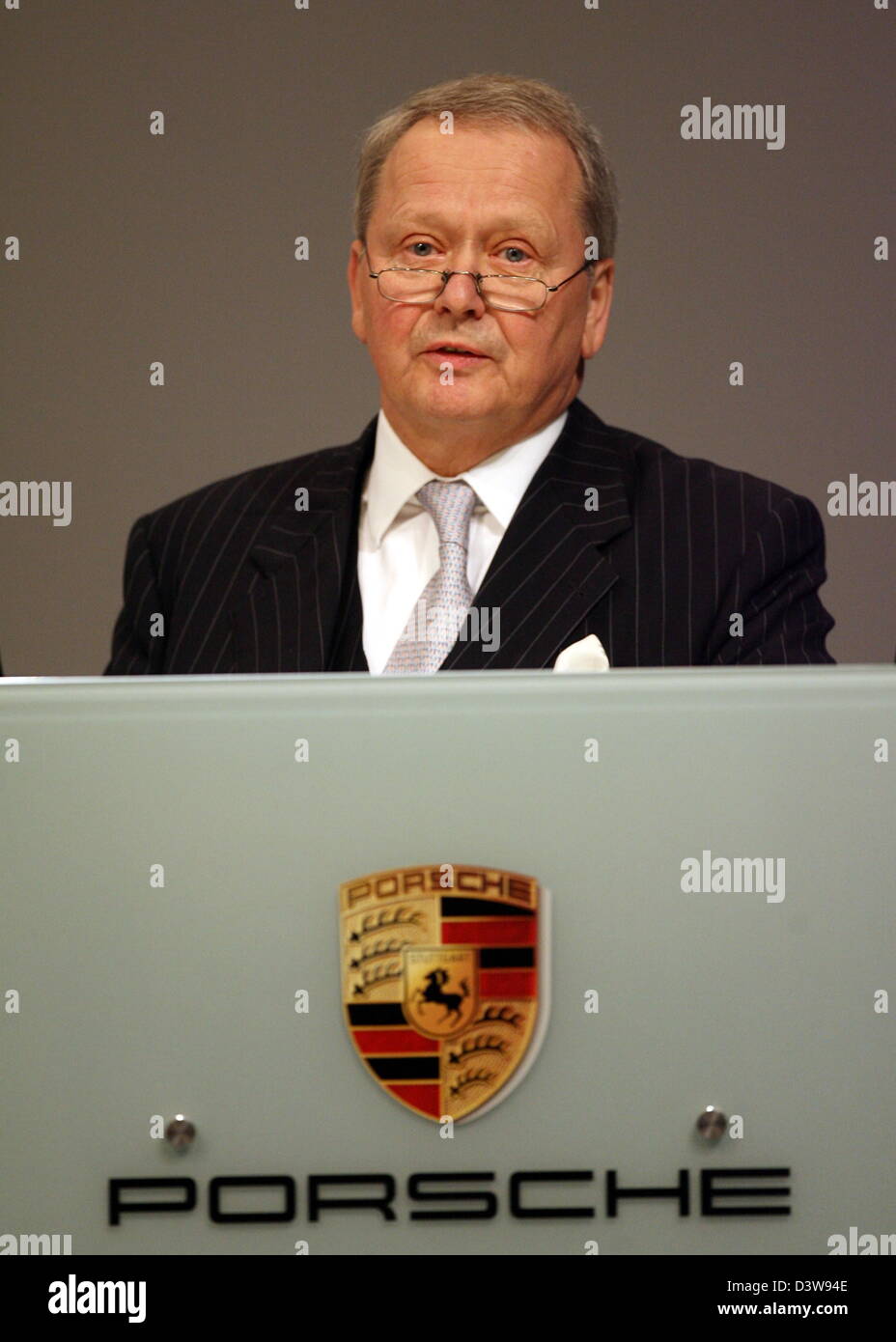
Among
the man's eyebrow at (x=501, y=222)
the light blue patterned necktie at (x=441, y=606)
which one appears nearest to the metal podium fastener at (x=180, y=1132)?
the light blue patterned necktie at (x=441, y=606)

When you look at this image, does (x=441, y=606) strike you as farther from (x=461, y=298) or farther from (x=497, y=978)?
(x=497, y=978)

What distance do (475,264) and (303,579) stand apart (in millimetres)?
352

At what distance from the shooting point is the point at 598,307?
1965 mm

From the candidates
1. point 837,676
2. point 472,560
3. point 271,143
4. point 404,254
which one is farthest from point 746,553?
point 271,143

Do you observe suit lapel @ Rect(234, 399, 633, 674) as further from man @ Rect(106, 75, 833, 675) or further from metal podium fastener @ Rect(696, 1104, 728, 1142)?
metal podium fastener @ Rect(696, 1104, 728, 1142)

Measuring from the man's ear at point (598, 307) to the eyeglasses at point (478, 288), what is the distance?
0.11 m

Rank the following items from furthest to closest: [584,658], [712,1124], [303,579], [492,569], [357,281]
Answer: [357,281], [303,579], [492,569], [584,658], [712,1124]

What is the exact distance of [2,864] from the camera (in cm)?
90

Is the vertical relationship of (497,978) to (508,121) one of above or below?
below

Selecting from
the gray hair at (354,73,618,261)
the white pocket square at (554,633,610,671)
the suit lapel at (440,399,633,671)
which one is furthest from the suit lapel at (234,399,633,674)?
the white pocket square at (554,633,610,671)

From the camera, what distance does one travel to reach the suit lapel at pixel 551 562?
5.27 ft

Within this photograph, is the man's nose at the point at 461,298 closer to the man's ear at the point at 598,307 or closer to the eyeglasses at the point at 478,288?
the eyeglasses at the point at 478,288


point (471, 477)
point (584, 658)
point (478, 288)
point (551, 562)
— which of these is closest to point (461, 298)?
point (478, 288)

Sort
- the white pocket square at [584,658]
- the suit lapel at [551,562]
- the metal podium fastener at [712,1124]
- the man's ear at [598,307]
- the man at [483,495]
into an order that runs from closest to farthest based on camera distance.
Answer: the metal podium fastener at [712,1124] → the white pocket square at [584,658] → the suit lapel at [551,562] → the man at [483,495] → the man's ear at [598,307]
